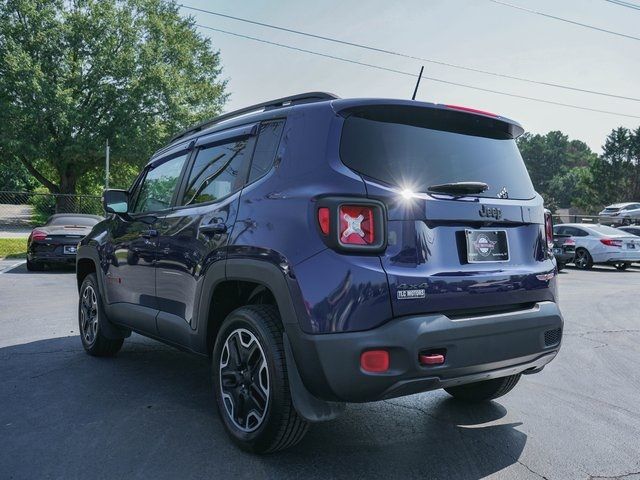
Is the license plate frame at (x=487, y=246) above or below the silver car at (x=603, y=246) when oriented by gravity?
above

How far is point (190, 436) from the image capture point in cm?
334


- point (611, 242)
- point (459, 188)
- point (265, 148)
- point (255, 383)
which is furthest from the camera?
point (611, 242)

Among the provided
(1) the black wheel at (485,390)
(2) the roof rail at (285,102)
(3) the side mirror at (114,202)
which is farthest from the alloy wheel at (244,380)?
(3) the side mirror at (114,202)

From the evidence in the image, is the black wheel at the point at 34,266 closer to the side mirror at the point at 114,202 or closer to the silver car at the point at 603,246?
the side mirror at the point at 114,202

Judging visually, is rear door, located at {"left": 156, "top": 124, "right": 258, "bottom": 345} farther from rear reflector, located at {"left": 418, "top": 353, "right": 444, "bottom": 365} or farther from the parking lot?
rear reflector, located at {"left": 418, "top": 353, "right": 444, "bottom": 365}

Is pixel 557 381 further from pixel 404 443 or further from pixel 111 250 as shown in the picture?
pixel 111 250

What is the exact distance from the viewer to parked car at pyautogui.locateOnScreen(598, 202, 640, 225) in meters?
35.3

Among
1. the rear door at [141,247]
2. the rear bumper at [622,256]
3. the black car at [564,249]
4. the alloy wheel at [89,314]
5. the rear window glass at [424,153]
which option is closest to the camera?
the rear window glass at [424,153]

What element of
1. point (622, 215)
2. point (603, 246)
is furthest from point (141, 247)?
point (622, 215)

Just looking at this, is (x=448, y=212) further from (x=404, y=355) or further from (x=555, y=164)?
(x=555, y=164)

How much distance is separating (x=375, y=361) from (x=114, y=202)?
3.12m

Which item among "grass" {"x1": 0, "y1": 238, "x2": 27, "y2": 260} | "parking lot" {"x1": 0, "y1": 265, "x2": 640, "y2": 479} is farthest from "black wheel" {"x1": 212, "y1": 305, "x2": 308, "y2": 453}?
"grass" {"x1": 0, "y1": 238, "x2": 27, "y2": 260}

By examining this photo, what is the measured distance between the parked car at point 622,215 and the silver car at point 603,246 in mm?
17820

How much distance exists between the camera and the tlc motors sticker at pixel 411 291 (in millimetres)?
2609
